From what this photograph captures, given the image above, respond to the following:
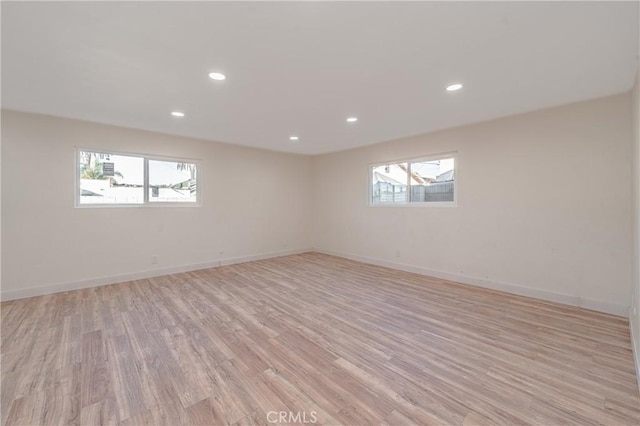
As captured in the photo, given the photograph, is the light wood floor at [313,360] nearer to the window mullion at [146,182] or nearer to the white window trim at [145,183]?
the white window trim at [145,183]

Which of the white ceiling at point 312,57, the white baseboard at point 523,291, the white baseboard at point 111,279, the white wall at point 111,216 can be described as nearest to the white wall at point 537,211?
the white baseboard at point 523,291

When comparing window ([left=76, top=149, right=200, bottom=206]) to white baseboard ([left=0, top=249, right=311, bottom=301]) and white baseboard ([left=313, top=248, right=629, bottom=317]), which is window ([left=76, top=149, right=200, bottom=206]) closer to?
white baseboard ([left=0, top=249, right=311, bottom=301])

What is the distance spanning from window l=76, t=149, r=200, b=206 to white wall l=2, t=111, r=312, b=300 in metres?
0.14

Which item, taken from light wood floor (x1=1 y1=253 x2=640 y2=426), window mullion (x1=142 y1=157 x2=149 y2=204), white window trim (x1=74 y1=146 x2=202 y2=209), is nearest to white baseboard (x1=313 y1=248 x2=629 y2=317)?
light wood floor (x1=1 y1=253 x2=640 y2=426)

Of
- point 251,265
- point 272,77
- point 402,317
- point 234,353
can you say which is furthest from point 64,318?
point 402,317

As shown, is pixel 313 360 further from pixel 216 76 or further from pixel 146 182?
pixel 146 182

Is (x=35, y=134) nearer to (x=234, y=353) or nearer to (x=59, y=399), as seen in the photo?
(x=59, y=399)

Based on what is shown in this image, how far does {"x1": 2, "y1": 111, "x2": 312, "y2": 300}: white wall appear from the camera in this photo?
346 centimetres

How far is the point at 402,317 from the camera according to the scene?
116 inches

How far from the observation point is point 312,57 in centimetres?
214

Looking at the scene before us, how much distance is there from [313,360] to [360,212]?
13.0 ft

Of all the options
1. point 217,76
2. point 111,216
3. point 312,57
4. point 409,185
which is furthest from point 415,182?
point 111,216

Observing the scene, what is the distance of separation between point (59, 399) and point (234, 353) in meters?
1.10

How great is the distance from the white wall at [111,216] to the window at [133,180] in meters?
0.14
